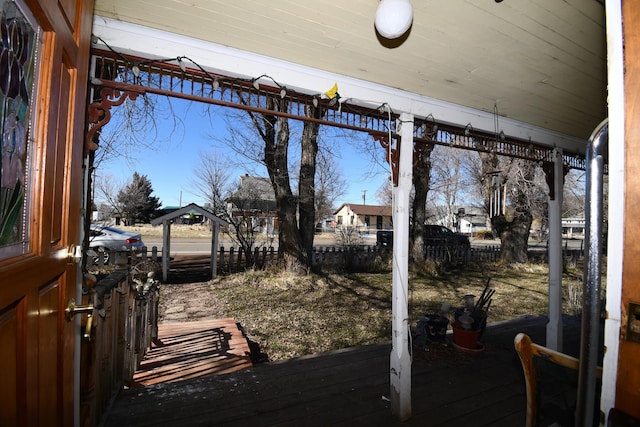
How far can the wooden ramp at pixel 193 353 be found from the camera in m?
2.94

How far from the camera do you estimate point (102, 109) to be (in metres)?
1.74

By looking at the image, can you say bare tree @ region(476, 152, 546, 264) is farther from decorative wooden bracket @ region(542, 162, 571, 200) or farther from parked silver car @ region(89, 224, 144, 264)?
parked silver car @ region(89, 224, 144, 264)

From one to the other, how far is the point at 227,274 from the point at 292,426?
6.91m

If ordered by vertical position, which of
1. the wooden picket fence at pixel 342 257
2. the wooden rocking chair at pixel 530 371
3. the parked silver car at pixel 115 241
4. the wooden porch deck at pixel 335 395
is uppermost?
the wooden rocking chair at pixel 530 371

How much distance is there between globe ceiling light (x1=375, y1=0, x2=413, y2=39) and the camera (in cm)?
151

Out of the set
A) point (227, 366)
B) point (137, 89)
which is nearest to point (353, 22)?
point (137, 89)

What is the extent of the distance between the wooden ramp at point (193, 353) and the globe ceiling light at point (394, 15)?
3.05 m

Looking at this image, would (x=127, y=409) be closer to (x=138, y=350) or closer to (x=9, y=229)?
(x=138, y=350)

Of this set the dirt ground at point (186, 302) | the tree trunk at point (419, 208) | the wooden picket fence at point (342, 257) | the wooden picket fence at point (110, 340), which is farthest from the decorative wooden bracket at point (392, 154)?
the tree trunk at point (419, 208)

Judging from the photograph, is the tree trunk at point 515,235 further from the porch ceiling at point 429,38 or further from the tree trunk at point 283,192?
the porch ceiling at point 429,38

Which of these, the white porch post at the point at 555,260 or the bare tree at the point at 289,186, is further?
the bare tree at the point at 289,186

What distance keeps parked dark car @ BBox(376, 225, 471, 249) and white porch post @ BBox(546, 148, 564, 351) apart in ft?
26.9

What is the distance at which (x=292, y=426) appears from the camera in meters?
2.14

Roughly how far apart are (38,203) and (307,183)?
7.55 m
